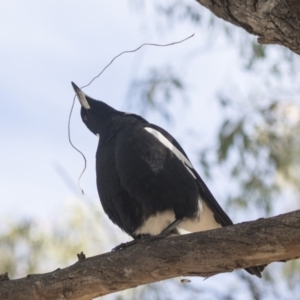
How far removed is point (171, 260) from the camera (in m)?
2.14

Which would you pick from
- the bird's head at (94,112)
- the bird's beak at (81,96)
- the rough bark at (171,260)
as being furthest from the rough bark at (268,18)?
the bird's beak at (81,96)

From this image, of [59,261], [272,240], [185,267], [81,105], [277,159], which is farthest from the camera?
[59,261]

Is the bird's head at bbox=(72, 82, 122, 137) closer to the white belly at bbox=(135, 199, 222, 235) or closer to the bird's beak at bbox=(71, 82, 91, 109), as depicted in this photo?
the bird's beak at bbox=(71, 82, 91, 109)

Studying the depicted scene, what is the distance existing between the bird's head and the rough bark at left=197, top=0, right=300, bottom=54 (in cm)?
121

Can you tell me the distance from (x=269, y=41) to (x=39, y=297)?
1.15m

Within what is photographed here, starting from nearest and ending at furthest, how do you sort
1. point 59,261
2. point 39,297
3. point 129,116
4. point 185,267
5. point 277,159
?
point 185,267
point 39,297
point 129,116
point 277,159
point 59,261

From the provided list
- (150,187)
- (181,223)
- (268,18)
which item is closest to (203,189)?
(181,223)

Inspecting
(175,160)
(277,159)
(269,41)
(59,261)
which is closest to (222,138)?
(277,159)

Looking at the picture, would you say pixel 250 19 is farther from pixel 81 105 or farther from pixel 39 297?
pixel 81 105

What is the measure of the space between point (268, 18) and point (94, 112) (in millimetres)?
1533

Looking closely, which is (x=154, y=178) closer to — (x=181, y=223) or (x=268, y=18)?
(x=181, y=223)

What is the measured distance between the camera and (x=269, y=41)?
2.29 metres

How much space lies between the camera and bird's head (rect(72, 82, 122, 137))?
3447 millimetres

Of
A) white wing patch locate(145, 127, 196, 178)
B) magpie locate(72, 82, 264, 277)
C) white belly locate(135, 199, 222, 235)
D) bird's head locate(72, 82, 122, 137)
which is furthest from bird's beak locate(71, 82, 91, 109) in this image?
white belly locate(135, 199, 222, 235)
